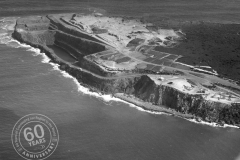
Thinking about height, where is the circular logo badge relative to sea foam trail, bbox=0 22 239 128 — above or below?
below

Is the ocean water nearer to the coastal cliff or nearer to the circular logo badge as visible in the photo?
the circular logo badge

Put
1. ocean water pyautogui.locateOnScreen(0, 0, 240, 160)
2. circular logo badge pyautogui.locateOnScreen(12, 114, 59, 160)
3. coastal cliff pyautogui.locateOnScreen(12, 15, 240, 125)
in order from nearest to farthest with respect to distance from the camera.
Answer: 1. circular logo badge pyautogui.locateOnScreen(12, 114, 59, 160)
2. ocean water pyautogui.locateOnScreen(0, 0, 240, 160)
3. coastal cliff pyautogui.locateOnScreen(12, 15, 240, 125)

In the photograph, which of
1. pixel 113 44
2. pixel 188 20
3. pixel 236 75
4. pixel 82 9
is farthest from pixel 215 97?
pixel 82 9

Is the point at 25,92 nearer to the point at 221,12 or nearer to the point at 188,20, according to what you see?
the point at 188,20

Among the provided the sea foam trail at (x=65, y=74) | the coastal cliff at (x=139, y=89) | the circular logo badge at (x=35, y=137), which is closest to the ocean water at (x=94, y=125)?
the sea foam trail at (x=65, y=74)

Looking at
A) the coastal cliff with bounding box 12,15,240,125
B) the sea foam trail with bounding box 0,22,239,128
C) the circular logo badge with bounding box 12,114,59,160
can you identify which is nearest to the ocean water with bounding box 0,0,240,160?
the sea foam trail with bounding box 0,22,239,128

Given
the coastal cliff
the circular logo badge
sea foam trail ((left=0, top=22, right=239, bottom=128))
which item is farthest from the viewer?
sea foam trail ((left=0, top=22, right=239, bottom=128))
